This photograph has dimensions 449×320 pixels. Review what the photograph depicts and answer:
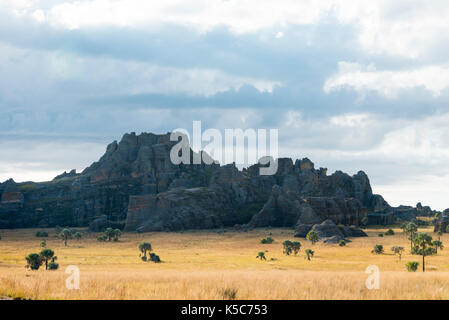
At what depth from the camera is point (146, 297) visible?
17.7 m

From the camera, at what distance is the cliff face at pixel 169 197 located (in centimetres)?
15275

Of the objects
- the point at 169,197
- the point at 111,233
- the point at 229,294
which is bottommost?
the point at 111,233

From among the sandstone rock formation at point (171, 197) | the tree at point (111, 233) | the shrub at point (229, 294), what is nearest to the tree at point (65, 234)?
the tree at point (111, 233)

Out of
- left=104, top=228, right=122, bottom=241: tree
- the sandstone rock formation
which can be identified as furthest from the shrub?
the sandstone rock formation

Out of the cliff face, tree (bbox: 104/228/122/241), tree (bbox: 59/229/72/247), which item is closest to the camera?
tree (bbox: 59/229/72/247)

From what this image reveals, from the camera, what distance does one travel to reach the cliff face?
152750 mm

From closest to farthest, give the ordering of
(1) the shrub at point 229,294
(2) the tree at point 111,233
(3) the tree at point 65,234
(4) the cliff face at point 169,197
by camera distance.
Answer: (1) the shrub at point 229,294
(3) the tree at point 65,234
(2) the tree at point 111,233
(4) the cliff face at point 169,197

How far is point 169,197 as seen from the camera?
154m

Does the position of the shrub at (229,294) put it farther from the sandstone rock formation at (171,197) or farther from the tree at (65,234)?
the sandstone rock formation at (171,197)

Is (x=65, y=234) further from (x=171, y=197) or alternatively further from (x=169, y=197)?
(x=171, y=197)

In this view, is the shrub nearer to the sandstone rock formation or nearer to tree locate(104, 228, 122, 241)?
tree locate(104, 228, 122, 241)

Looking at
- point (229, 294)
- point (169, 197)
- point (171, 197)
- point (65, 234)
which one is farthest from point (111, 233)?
point (229, 294)
